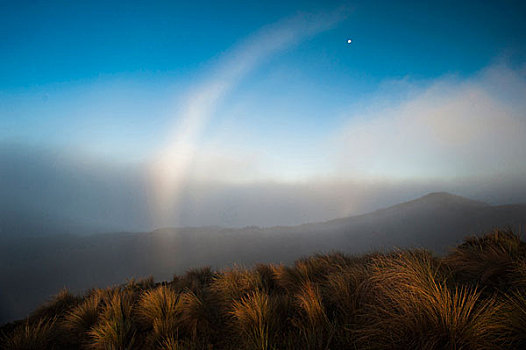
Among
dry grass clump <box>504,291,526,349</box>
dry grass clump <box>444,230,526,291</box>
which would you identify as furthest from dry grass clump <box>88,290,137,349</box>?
dry grass clump <box>444,230,526,291</box>

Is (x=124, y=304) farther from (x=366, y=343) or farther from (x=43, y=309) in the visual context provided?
(x=366, y=343)

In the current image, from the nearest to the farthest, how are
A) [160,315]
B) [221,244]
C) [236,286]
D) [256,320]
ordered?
[256,320]
[160,315]
[236,286]
[221,244]

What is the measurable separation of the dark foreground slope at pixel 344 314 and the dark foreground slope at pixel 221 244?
4482 cm

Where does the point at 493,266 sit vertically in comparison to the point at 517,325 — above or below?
below

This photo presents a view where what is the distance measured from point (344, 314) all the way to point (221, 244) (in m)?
76.1

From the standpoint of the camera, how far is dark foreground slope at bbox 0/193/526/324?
53334mm

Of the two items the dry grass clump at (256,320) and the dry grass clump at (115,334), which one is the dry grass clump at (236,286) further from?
the dry grass clump at (115,334)

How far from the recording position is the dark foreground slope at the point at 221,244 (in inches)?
2100

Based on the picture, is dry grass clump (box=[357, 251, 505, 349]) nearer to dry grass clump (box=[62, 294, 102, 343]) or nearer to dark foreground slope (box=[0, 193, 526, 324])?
dry grass clump (box=[62, 294, 102, 343])

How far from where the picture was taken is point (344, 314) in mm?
2762

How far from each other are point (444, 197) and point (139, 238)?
127864 millimetres

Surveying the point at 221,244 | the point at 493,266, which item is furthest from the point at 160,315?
the point at 221,244

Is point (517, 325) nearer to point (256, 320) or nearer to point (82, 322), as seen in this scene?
point (256, 320)

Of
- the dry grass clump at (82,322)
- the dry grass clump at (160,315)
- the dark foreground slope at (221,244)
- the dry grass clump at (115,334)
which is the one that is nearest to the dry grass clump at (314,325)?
the dry grass clump at (160,315)
